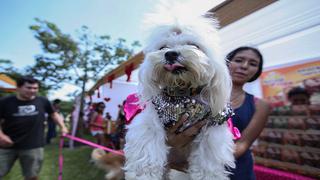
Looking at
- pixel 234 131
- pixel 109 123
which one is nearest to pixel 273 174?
pixel 234 131

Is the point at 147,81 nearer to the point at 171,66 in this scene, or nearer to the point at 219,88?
the point at 171,66

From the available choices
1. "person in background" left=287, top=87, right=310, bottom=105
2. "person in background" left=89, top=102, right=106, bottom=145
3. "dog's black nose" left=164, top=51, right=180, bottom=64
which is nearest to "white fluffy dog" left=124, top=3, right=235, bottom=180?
"dog's black nose" left=164, top=51, right=180, bottom=64

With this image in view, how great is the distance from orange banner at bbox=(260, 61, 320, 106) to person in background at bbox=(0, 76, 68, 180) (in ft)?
10.8

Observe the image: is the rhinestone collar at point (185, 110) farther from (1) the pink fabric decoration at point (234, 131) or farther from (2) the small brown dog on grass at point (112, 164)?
(2) the small brown dog on grass at point (112, 164)

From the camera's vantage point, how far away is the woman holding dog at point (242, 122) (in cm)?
165

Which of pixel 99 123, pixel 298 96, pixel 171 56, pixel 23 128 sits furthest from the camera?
pixel 99 123

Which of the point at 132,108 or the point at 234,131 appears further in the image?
the point at 132,108

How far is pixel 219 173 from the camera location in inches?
59.4

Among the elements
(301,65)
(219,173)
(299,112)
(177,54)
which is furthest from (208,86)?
(299,112)

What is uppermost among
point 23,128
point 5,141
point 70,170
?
point 23,128

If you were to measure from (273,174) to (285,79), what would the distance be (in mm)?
1213

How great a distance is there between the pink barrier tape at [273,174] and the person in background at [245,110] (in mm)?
1573

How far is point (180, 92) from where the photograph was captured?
159cm

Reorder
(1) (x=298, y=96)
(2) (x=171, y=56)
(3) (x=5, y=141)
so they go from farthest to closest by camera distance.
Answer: (3) (x=5, y=141) < (1) (x=298, y=96) < (2) (x=171, y=56)
